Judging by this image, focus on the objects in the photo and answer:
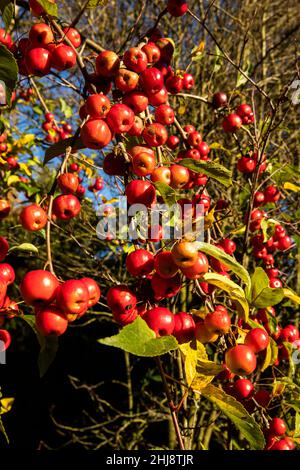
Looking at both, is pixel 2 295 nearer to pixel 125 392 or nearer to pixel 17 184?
pixel 17 184

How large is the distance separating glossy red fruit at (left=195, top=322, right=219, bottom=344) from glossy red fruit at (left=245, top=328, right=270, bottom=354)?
0.40 feet

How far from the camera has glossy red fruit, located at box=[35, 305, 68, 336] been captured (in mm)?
779

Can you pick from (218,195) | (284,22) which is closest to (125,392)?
(218,195)

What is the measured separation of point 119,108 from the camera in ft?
2.95

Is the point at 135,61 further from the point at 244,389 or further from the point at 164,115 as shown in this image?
the point at 244,389

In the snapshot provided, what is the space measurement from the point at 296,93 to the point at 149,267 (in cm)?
95

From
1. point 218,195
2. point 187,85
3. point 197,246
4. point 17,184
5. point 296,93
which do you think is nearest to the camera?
point 197,246

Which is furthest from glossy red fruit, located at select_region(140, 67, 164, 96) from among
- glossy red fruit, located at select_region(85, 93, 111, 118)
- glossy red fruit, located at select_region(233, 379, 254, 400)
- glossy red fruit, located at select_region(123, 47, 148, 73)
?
glossy red fruit, located at select_region(233, 379, 254, 400)

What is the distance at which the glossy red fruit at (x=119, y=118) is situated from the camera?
0.90m

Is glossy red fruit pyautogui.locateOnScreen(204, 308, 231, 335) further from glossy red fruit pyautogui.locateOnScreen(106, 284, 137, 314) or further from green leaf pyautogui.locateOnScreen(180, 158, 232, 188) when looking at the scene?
green leaf pyautogui.locateOnScreen(180, 158, 232, 188)

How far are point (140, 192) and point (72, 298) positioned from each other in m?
0.28

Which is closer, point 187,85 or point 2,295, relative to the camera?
point 2,295

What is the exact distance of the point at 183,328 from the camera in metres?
0.94

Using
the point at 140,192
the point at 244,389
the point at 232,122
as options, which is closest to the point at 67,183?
the point at 140,192
